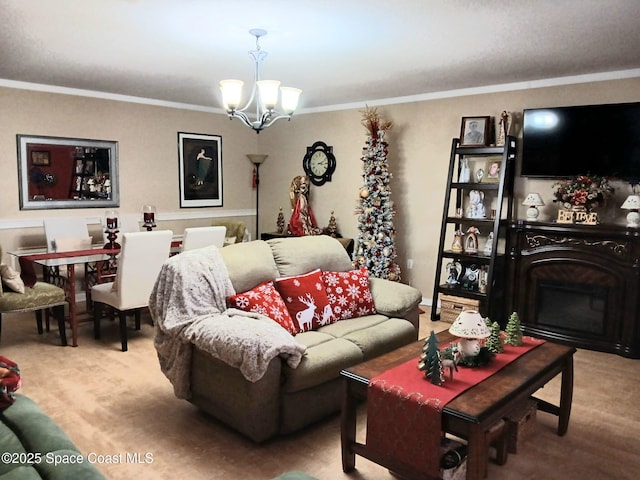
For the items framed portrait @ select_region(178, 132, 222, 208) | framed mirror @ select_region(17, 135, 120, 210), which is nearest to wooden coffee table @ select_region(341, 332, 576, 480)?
framed mirror @ select_region(17, 135, 120, 210)

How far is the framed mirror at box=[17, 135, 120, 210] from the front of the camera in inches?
214

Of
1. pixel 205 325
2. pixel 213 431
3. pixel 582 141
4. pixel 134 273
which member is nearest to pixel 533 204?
pixel 582 141

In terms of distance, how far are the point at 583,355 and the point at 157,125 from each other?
5558 mm

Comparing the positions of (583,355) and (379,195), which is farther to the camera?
(379,195)

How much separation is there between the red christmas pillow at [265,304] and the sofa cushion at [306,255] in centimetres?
33

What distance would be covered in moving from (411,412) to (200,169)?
557 cm

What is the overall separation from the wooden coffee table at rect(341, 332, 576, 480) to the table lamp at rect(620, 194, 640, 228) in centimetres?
208

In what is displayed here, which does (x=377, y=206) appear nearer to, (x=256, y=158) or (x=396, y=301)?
(x=396, y=301)

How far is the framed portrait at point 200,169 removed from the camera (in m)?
6.80

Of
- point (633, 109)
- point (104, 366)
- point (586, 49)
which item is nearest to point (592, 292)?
point (633, 109)

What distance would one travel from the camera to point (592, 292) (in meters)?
4.41

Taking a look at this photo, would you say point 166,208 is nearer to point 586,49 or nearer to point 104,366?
point 104,366

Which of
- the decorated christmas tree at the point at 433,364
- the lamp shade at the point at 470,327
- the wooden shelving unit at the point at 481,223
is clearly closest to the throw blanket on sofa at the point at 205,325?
the decorated christmas tree at the point at 433,364

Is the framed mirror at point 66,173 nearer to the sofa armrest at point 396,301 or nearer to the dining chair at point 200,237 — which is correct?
the dining chair at point 200,237
